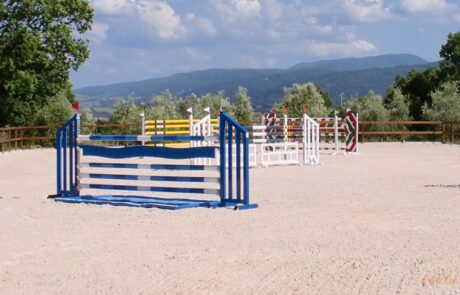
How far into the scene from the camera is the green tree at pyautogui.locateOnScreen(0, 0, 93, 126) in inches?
1618

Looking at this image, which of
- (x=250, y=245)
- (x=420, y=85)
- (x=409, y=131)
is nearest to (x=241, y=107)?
(x=420, y=85)

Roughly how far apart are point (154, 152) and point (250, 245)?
5.17 metres

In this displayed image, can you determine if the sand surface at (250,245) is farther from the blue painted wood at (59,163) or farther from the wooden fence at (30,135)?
the wooden fence at (30,135)

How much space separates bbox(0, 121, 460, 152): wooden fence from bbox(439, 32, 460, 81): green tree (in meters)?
25.7

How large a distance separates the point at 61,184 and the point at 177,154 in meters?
2.60

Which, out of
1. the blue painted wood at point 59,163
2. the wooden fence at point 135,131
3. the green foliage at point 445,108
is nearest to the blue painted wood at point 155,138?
the blue painted wood at point 59,163


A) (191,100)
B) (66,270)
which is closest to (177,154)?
(66,270)

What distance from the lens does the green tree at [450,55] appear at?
73.5 metres

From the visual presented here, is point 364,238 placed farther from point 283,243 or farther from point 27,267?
point 27,267

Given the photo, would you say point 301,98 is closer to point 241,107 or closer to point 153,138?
point 241,107

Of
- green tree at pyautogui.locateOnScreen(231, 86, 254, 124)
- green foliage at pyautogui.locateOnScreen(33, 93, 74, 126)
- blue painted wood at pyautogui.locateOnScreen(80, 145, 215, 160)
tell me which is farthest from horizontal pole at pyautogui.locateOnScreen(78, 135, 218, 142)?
green tree at pyautogui.locateOnScreen(231, 86, 254, 124)

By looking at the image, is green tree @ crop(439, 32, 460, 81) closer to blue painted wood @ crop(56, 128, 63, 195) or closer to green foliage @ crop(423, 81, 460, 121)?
green foliage @ crop(423, 81, 460, 121)

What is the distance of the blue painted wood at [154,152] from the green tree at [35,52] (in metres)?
27.2

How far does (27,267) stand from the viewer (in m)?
7.66
